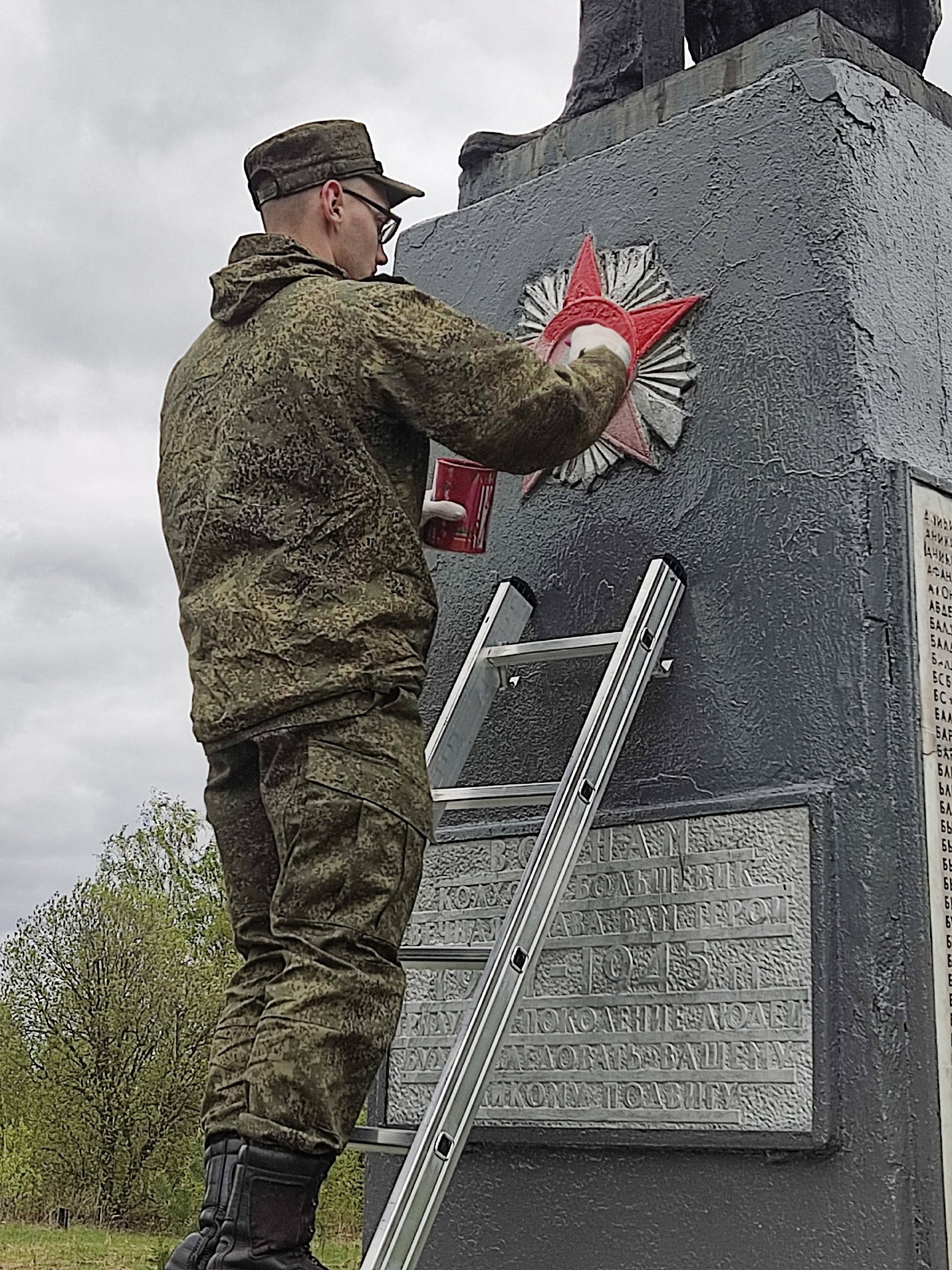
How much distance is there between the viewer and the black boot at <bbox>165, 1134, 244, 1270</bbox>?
2.32m

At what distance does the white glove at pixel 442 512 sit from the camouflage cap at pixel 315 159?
0.59 m

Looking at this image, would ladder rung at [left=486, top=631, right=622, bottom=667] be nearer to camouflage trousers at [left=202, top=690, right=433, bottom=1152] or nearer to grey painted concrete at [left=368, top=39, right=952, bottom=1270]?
grey painted concrete at [left=368, top=39, right=952, bottom=1270]

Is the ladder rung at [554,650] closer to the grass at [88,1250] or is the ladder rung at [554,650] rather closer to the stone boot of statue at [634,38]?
the stone boot of statue at [634,38]

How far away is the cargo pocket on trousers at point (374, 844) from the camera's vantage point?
8.21 ft

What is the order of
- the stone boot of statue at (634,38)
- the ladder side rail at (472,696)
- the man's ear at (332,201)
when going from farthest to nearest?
1. the stone boot of statue at (634,38)
2. the ladder side rail at (472,696)
3. the man's ear at (332,201)

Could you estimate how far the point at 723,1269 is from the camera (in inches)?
118

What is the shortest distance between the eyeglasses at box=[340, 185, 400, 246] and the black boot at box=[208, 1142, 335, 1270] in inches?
65.2

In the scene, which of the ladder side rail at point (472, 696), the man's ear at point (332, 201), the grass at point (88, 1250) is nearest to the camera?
the man's ear at point (332, 201)

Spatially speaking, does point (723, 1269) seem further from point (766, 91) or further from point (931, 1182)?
point (766, 91)

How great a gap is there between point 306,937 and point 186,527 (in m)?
0.78

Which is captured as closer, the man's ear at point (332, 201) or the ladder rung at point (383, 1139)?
the ladder rung at point (383, 1139)

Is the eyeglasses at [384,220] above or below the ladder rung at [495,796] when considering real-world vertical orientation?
above

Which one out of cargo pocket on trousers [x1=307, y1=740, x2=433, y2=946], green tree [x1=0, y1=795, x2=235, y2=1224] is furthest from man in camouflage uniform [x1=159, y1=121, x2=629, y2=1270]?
green tree [x1=0, y1=795, x2=235, y2=1224]

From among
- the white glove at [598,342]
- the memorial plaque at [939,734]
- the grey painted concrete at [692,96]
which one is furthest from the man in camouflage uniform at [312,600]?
the grey painted concrete at [692,96]
